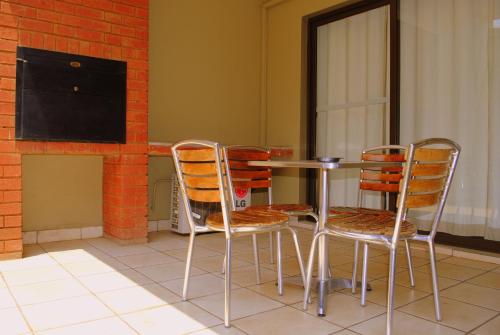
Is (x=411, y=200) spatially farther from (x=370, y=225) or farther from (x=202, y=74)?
(x=202, y=74)

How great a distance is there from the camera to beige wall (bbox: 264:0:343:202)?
15.3 ft

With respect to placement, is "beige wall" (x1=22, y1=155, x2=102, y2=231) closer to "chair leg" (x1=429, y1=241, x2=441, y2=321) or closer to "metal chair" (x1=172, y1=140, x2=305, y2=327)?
"metal chair" (x1=172, y1=140, x2=305, y2=327)

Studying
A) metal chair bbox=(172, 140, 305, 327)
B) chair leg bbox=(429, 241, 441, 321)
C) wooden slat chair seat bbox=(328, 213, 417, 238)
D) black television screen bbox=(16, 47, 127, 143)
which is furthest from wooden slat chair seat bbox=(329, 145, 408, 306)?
black television screen bbox=(16, 47, 127, 143)

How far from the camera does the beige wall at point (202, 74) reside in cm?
430

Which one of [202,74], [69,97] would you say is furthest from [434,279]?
[202,74]

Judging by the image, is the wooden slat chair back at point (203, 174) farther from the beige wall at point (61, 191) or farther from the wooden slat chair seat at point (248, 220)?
the beige wall at point (61, 191)

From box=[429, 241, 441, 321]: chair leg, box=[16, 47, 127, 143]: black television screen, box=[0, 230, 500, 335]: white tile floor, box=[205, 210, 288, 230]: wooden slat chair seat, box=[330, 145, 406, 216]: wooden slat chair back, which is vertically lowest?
box=[0, 230, 500, 335]: white tile floor

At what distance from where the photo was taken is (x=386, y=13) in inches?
157

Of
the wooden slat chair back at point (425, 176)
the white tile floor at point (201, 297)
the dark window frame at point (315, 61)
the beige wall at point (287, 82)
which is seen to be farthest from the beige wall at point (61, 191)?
the wooden slat chair back at point (425, 176)

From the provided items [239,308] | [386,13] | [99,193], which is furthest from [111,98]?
[386,13]

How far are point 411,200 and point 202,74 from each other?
3.23 m

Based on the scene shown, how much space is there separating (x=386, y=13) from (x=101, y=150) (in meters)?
2.82

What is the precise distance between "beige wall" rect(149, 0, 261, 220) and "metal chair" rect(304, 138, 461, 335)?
2.67 metres

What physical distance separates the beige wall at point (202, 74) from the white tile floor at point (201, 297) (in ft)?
4.74
